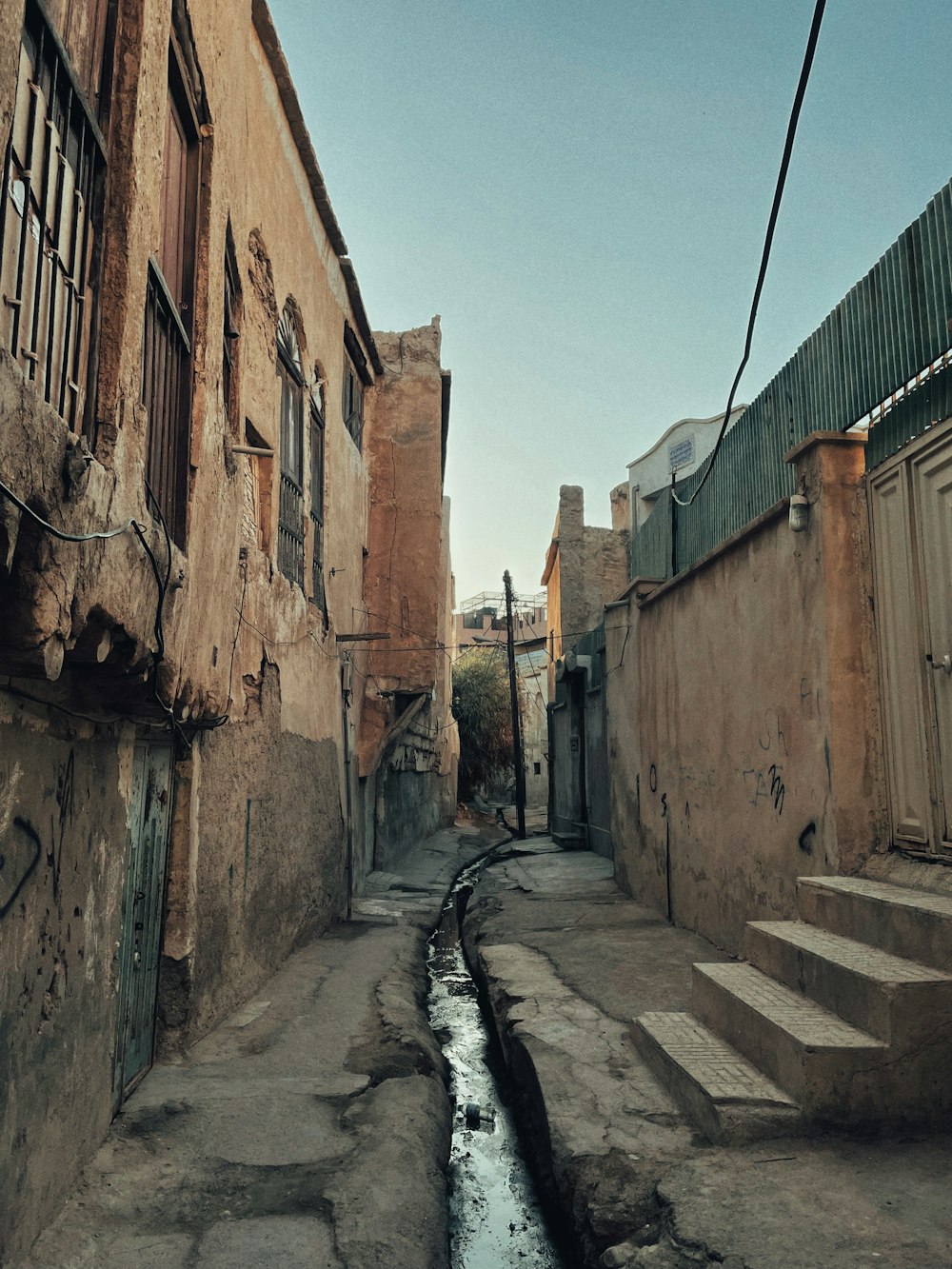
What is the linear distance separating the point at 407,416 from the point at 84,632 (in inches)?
445

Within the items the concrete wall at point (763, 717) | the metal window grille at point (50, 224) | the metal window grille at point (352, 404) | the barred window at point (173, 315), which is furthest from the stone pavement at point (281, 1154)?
the metal window grille at point (352, 404)

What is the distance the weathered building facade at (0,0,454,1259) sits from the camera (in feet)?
8.89

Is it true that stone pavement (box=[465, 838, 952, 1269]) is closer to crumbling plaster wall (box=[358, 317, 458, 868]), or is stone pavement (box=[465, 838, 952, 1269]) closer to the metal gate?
the metal gate

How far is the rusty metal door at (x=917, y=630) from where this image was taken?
4.44m

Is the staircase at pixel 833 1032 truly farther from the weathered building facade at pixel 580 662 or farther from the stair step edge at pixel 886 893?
the weathered building facade at pixel 580 662

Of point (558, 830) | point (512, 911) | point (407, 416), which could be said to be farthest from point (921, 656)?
point (558, 830)

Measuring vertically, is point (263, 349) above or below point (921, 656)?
above

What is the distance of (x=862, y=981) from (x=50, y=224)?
12.6 feet

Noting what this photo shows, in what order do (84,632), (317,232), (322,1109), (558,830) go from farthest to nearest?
(558,830)
(317,232)
(322,1109)
(84,632)

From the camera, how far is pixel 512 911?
33.5ft

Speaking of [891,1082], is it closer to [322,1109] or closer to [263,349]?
[322,1109]

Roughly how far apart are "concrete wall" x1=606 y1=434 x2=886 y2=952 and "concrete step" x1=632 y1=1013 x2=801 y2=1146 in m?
1.36

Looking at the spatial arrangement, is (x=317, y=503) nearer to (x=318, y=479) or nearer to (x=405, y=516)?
(x=318, y=479)

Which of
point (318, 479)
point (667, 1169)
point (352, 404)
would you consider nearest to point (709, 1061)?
point (667, 1169)
